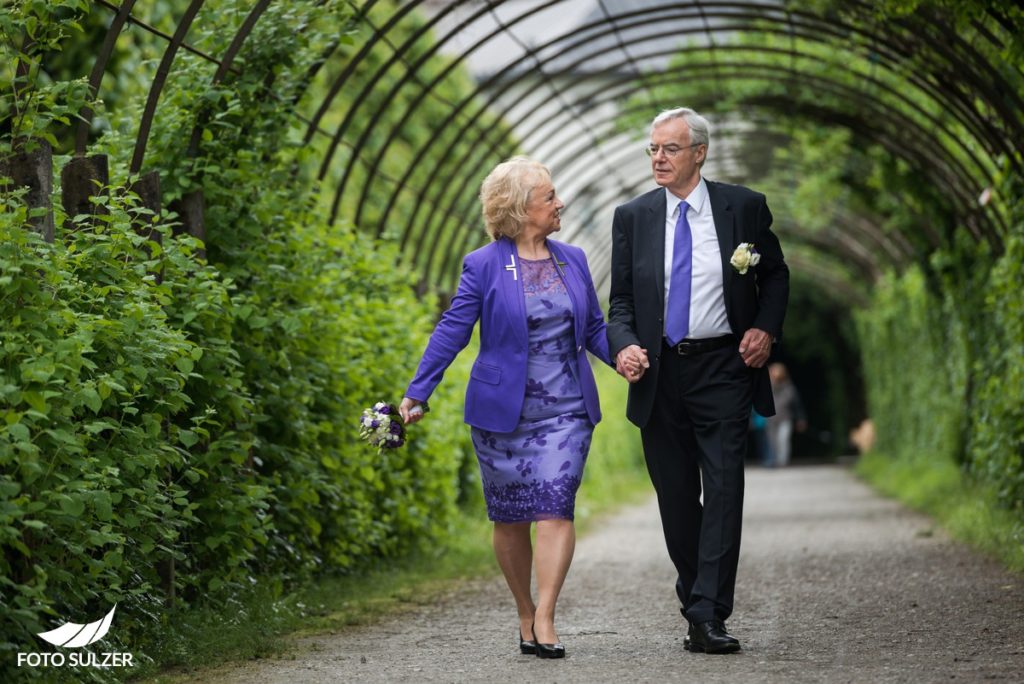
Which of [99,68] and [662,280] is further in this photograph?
[99,68]

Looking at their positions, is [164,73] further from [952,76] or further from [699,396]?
[952,76]

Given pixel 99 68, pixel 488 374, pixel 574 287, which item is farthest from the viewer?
pixel 99 68

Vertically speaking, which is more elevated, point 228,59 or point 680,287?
point 228,59

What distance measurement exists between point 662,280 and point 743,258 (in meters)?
0.33

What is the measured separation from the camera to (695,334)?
590cm

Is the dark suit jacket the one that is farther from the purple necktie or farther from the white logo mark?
the white logo mark

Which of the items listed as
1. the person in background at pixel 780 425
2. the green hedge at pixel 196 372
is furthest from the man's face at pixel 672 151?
the person in background at pixel 780 425

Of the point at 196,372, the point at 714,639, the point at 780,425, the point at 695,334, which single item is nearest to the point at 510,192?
the point at 695,334

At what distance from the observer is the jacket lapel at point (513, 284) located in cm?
583

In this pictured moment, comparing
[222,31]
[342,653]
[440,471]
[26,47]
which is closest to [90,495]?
[342,653]

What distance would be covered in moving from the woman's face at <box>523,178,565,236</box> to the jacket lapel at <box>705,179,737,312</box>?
604 millimetres

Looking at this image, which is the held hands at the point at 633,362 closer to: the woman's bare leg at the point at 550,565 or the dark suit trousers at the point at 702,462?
the dark suit trousers at the point at 702,462

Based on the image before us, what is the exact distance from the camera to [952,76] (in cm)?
1200

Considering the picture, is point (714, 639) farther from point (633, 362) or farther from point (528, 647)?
point (633, 362)
